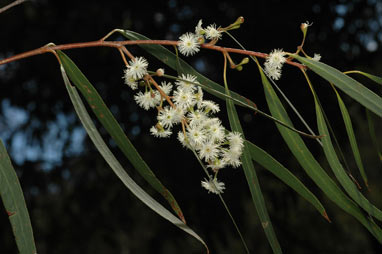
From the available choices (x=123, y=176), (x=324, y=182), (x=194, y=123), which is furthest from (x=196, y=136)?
(x=324, y=182)

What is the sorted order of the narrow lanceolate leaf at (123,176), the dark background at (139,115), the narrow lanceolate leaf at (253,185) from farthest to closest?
the dark background at (139,115) < the narrow lanceolate leaf at (253,185) < the narrow lanceolate leaf at (123,176)

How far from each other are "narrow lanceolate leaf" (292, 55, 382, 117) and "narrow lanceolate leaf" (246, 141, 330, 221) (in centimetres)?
16

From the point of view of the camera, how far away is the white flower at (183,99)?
68 centimetres

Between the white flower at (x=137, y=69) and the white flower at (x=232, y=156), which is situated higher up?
the white flower at (x=137, y=69)

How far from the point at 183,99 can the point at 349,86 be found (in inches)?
10.6

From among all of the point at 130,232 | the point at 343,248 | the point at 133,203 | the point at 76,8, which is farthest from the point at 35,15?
the point at 343,248

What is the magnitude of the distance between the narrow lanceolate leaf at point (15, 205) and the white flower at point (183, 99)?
0.29 metres

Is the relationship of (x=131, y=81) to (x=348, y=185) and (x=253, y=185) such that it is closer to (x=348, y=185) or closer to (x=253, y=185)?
(x=253, y=185)

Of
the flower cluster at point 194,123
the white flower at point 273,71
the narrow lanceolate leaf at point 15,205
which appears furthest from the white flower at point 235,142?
the narrow lanceolate leaf at point 15,205

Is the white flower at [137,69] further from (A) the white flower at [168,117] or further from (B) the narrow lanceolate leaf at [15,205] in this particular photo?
(B) the narrow lanceolate leaf at [15,205]

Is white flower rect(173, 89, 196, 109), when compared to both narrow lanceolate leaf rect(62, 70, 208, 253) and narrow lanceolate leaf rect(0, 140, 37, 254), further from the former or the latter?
narrow lanceolate leaf rect(0, 140, 37, 254)

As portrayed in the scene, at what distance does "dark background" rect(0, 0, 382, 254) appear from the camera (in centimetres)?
237

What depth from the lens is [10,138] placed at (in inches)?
121

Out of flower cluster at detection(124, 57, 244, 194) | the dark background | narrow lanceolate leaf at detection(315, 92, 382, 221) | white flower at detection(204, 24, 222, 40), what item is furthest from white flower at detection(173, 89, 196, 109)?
the dark background
